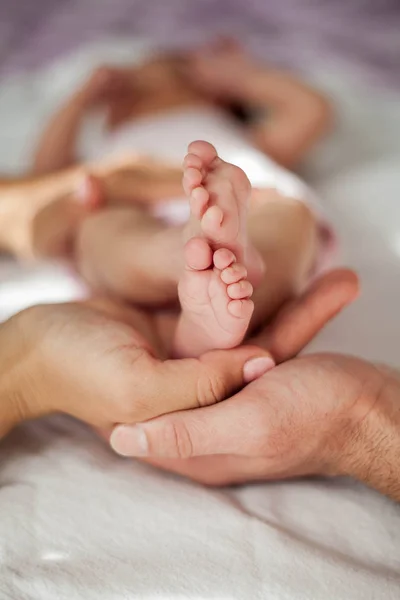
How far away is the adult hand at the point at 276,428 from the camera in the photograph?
635mm

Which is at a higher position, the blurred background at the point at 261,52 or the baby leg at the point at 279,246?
the blurred background at the point at 261,52

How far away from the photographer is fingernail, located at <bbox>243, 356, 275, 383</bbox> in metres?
0.69

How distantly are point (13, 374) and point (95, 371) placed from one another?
0.31 feet

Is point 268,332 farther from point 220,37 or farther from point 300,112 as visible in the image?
point 220,37

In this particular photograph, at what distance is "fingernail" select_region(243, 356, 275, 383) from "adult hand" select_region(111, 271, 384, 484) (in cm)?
2

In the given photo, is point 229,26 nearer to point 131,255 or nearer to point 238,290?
point 131,255

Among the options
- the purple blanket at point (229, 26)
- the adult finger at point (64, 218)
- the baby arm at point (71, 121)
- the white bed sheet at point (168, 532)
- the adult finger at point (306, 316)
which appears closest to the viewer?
the white bed sheet at point (168, 532)

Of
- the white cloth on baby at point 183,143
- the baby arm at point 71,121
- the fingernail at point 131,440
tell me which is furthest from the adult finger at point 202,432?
the baby arm at point 71,121

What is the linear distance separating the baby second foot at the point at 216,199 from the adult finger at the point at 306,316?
0.10 meters

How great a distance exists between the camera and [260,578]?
24.6 inches

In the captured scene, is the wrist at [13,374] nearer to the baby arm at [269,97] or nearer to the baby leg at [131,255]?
the baby leg at [131,255]

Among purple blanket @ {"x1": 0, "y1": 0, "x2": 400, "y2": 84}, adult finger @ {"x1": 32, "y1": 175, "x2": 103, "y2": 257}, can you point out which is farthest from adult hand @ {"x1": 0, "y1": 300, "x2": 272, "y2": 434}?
purple blanket @ {"x1": 0, "y1": 0, "x2": 400, "y2": 84}

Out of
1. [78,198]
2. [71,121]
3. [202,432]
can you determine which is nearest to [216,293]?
[202,432]

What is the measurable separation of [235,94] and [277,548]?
1162 mm
